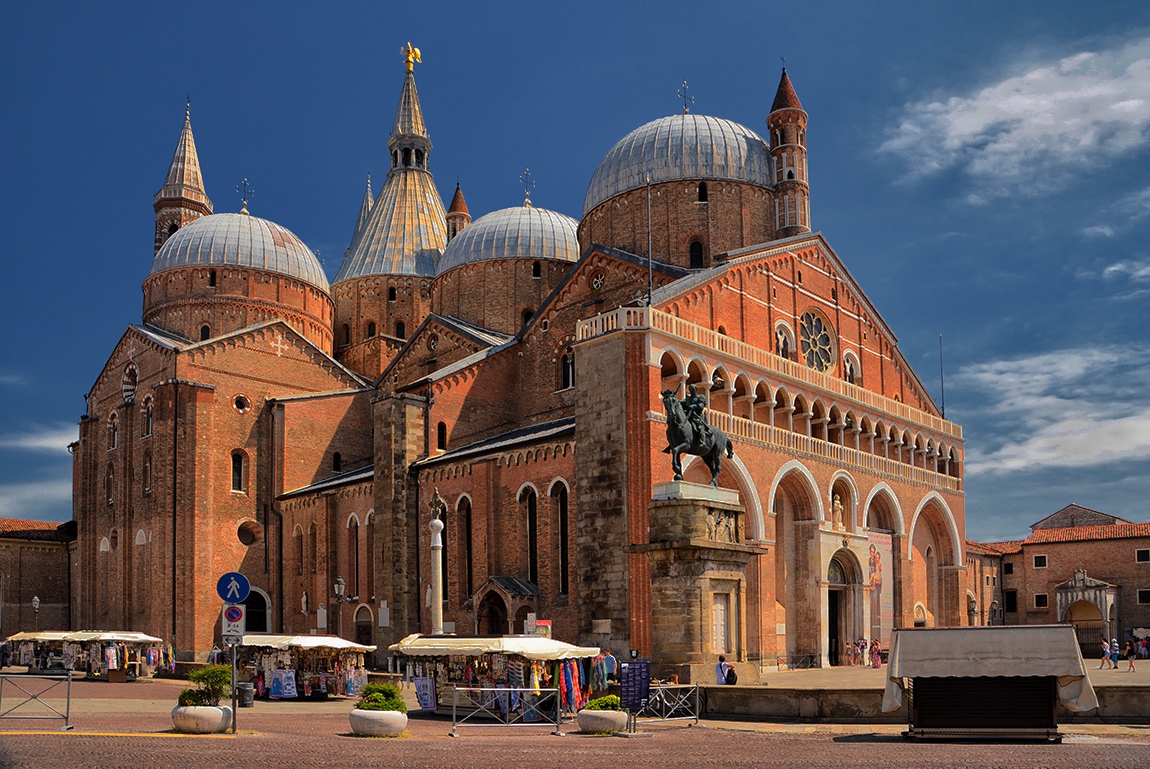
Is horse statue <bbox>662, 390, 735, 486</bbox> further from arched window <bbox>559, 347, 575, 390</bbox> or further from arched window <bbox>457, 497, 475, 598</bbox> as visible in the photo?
arched window <bbox>559, 347, 575, 390</bbox>

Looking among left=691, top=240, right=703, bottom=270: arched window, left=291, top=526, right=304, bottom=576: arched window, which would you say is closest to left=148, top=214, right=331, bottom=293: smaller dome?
left=291, top=526, right=304, bottom=576: arched window

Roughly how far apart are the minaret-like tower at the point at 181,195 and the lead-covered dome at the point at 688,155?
94.9 ft

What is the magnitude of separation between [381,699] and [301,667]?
474 inches

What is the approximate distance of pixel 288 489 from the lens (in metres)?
45.4

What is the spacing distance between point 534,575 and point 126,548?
2167 centimetres

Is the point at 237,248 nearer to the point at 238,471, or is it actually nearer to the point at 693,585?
the point at 238,471

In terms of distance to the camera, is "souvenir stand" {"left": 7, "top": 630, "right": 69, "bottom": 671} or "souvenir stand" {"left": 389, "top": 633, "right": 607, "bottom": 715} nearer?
"souvenir stand" {"left": 389, "top": 633, "right": 607, "bottom": 715}

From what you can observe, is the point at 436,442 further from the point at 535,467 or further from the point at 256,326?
the point at 256,326

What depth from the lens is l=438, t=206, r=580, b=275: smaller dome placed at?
48688 mm

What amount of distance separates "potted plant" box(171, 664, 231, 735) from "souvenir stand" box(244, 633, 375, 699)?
1059 centimetres

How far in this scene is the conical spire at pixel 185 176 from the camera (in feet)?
206

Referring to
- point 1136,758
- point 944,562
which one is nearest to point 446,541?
point 944,562

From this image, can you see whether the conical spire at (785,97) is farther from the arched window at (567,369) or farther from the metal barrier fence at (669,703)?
the metal barrier fence at (669,703)

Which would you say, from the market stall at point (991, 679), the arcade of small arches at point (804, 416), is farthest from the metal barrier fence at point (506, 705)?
the arcade of small arches at point (804, 416)
